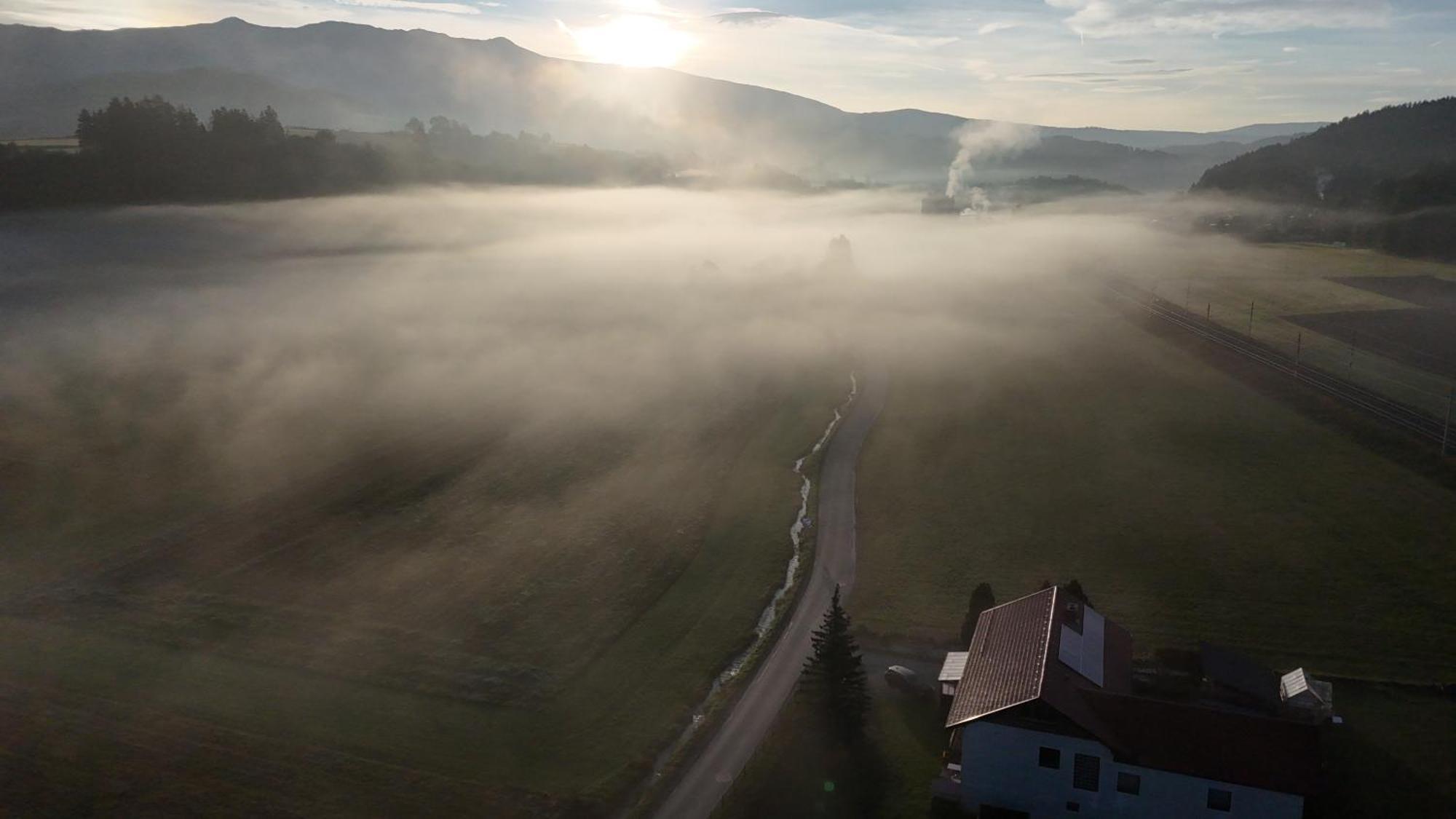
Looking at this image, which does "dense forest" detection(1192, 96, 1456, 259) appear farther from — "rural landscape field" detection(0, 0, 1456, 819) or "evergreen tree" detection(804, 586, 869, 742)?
"evergreen tree" detection(804, 586, 869, 742)

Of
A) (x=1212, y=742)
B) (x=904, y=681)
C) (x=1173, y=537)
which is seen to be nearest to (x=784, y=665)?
(x=904, y=681)

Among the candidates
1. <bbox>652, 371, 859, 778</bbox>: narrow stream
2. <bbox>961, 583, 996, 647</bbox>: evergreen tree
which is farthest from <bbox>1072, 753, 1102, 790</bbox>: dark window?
<bbox>652, 371, 859, 778</bbox>: narrow stream

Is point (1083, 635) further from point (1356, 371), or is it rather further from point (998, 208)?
point (998, 208)

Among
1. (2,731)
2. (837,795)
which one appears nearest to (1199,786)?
(837,795)

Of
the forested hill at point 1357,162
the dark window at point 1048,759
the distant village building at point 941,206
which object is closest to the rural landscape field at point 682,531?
the dark window at point 1048,759

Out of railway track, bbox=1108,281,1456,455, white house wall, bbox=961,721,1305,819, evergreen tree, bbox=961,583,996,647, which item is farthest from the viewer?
railway track, bbox=1108,281,1456,455

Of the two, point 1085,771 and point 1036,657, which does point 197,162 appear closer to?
point 1036,657

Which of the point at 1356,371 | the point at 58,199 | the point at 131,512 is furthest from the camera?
the point at 58,199
